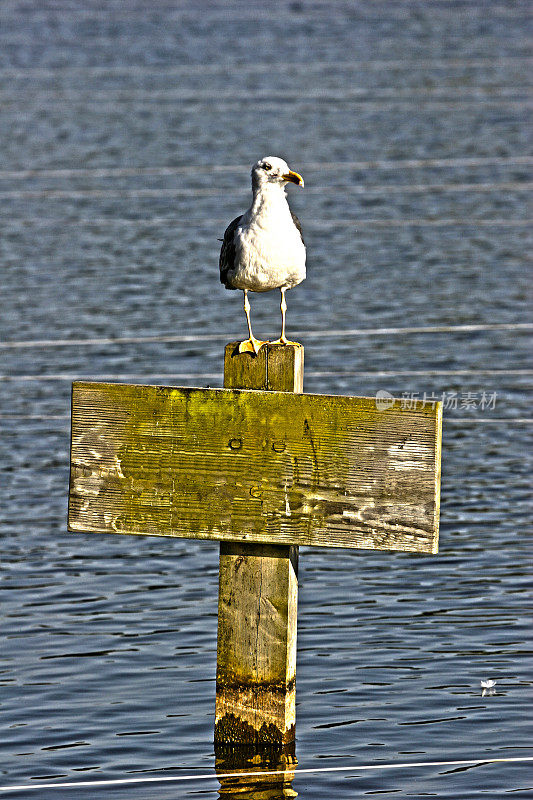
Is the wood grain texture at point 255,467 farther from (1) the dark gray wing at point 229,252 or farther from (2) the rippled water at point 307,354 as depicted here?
(2) the rippled water at point 307,354

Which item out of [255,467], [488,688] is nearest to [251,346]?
[255,467]

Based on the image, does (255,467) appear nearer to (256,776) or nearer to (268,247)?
(268,247)

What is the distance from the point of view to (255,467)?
7.62 metres

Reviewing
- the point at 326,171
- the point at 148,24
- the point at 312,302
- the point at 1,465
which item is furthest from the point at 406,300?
the point at 148,24

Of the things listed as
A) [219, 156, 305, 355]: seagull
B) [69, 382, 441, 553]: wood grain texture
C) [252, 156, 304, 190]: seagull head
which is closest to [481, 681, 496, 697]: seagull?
[69, 382, 441, 553]: wood grain texture

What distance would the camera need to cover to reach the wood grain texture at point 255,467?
7438 millimetres

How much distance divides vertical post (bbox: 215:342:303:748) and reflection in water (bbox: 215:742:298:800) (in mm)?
228

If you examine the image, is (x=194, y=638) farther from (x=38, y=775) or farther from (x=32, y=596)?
(x=38, y=775)

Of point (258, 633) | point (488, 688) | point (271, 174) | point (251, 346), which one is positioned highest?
point (271, 174)

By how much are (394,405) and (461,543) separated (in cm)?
585

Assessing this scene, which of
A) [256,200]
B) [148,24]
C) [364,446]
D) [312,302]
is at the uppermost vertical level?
[148,24]

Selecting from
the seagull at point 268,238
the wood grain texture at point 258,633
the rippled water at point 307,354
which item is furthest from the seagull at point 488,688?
the seagull at point 268,238

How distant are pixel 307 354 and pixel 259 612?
10.6m

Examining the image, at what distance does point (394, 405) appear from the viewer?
7.44 metres
